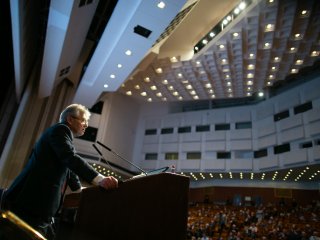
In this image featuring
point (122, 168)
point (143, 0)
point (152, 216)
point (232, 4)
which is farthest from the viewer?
point (122, 168)


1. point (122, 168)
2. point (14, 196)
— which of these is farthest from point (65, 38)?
point (122, 168)

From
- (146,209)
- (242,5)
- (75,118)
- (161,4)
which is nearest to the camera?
(146,209)

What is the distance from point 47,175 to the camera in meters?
1.79

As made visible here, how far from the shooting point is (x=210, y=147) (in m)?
21.3

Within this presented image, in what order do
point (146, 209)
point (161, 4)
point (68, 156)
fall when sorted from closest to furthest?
point (68, 156) < point (146, 209) < point (161, 4)

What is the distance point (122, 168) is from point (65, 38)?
1293cm

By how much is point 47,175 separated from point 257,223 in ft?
50.0

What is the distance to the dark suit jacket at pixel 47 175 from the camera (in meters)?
1.71

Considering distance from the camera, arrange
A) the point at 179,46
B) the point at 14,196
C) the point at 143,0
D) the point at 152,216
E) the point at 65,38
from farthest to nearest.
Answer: the point at 179,46 < the point at 65,38 < the point at 143,0 < the point at 152,216 < the point at 14,196

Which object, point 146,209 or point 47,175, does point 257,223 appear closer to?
point 146,209

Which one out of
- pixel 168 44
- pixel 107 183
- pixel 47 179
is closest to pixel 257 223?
pixel 168 44

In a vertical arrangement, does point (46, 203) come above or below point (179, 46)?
below

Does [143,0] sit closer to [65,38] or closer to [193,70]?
[65,38]

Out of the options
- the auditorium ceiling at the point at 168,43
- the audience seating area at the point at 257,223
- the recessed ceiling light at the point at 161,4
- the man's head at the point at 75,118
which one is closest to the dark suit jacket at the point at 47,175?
the man's head at the point at 75,118
